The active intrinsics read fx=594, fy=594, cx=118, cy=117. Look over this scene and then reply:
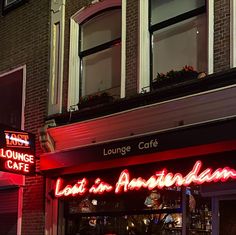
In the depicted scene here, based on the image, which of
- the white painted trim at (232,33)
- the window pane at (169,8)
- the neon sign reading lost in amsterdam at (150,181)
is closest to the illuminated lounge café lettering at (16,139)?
the neon sign reading lost in amsterdam at (150,181)

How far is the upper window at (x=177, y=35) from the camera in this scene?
10508 mm

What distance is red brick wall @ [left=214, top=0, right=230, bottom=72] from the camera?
9.81 meters

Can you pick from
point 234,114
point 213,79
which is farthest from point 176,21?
point 234,114

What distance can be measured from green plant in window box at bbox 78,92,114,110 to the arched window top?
1.77m

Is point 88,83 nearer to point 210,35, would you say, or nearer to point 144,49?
point 144,49

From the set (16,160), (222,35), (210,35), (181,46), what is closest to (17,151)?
(16,160)

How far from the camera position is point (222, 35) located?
9922 millimetres

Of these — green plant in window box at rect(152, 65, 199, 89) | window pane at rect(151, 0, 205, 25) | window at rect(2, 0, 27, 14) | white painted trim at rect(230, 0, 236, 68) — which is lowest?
green plant in window box at rect(152, 65, 199, 89)

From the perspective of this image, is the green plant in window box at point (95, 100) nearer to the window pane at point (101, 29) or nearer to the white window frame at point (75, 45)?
the white window frame at point (75, 45)

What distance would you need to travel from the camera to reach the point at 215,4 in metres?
10.2

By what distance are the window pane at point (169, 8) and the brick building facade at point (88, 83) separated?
0.08m

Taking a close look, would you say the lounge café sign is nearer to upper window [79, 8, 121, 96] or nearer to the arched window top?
upper window [79, 8, 121, 96]

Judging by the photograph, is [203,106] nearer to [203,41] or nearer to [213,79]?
[213,79]

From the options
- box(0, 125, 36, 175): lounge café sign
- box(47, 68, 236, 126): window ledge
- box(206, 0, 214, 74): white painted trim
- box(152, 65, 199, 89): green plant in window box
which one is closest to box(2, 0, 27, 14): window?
box(47, 68, 236, 126): window ledge
